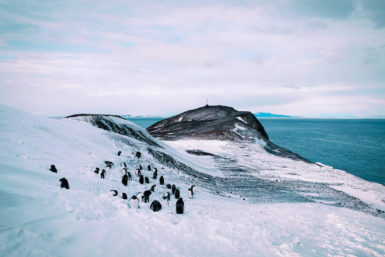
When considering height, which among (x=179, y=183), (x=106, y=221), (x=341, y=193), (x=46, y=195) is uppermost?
(x=46, y=195)

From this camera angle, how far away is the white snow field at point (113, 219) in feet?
26.4

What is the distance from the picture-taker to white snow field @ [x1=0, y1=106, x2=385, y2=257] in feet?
26.4

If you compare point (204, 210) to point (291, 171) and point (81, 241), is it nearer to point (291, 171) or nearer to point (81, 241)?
point (81, 241)

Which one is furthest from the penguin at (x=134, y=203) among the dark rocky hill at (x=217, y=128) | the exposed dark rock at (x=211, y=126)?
the exposed dark rock at (x=211, y=126)

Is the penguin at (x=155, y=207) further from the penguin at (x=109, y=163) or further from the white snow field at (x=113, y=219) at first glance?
the penguin at (x=109, y=163)

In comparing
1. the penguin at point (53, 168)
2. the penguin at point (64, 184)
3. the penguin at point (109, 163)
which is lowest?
the penguin at point (109, 163)

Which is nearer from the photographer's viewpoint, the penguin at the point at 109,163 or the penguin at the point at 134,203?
the penguin at the point at 134,203

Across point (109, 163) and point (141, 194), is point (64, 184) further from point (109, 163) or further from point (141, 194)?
point (109, 163)

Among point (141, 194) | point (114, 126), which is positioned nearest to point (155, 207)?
point (141, 194)

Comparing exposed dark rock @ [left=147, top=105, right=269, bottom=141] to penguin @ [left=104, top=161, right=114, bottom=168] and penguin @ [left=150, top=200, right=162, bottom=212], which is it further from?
penguin @ [left=150, top=200, right=162, bottom=212]

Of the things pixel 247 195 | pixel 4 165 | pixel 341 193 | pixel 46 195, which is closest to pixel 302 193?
pixel 341 193

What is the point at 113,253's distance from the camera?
805cm

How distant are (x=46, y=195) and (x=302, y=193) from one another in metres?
25.7

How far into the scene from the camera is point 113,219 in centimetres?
1046
